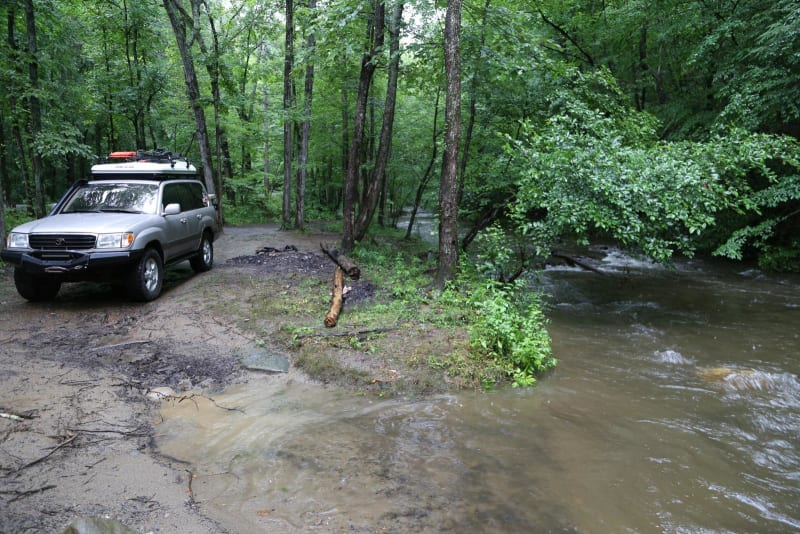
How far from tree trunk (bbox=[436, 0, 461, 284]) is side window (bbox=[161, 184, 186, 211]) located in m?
5.02

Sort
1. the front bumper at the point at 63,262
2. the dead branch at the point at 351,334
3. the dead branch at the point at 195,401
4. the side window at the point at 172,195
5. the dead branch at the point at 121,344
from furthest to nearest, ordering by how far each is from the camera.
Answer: the side window at the point at 172,195
the front bumper at the point at 63,262
the dead branch at the point at 351,334
the dead branch at the point at 121,344
the dead branch at the point at 195,401

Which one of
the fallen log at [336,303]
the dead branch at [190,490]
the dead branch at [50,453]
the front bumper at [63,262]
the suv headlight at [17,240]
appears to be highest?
the suv headlight at [17,240]

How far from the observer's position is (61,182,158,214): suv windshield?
8234mm

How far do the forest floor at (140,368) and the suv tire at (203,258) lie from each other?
0.94 feet

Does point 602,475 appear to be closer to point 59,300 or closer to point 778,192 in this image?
point 59,300

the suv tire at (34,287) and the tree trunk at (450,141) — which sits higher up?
the tree trunk at (450,141)

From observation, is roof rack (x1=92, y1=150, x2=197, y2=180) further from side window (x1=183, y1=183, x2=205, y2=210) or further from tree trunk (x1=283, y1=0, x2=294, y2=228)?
tree trunk (x1=283, y1=0, x2=294, y2=228)

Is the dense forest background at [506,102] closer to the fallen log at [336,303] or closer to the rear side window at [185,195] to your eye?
the fallen log at [336,303]

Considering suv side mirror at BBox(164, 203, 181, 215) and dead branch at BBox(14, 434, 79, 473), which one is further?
suv side mirror at BBox(164, 203, 181, 215)

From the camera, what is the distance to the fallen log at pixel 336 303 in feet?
23.3

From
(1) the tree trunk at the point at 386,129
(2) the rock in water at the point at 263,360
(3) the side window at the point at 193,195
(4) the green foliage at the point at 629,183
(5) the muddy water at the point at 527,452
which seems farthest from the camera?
(1) the tree trunk at the point at 386,129

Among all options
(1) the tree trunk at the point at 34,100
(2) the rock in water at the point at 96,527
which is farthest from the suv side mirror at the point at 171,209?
(2) the rock in water at the point at 96,527

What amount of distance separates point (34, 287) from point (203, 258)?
3177 mm

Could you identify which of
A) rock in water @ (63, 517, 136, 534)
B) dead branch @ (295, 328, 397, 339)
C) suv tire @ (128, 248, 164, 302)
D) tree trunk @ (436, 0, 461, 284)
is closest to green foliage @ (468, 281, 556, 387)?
dead branch @ (295, 328, 397, 339)
